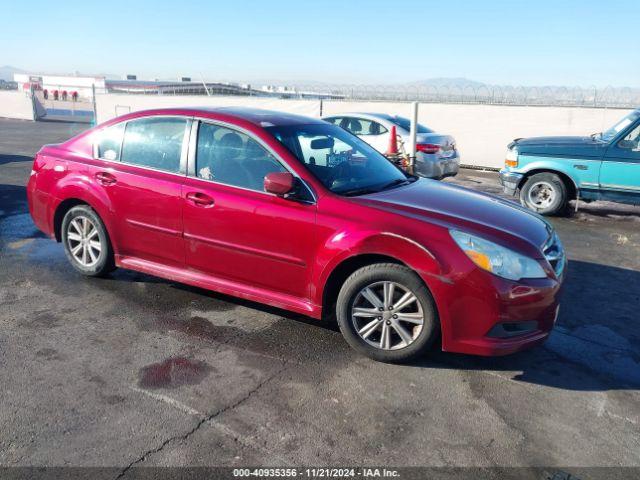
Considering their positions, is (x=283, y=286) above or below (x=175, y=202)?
below

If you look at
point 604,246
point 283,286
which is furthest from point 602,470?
point 604,246

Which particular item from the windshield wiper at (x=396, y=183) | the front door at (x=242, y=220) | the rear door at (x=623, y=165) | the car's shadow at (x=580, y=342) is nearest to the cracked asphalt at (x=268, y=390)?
the car's shadow at (x=580, y=342)

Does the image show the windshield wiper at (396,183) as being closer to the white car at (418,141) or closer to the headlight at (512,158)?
the headlight at (512,158)

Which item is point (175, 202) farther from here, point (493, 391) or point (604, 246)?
point (604, 246)

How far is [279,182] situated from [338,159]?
2.81ft

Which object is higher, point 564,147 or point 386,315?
point 564,147

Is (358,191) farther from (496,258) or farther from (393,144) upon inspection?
(393,144)

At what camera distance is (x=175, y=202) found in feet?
14.6

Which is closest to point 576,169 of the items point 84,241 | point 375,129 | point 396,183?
point 375,129

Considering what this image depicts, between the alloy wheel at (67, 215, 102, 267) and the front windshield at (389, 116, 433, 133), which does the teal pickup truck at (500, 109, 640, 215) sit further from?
the alloy wheel at (67, 215, 102, 267)

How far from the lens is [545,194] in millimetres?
9047

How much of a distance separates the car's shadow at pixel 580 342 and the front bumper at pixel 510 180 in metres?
3.53

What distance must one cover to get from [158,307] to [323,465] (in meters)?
2.45

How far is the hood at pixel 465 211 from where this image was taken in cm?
375
